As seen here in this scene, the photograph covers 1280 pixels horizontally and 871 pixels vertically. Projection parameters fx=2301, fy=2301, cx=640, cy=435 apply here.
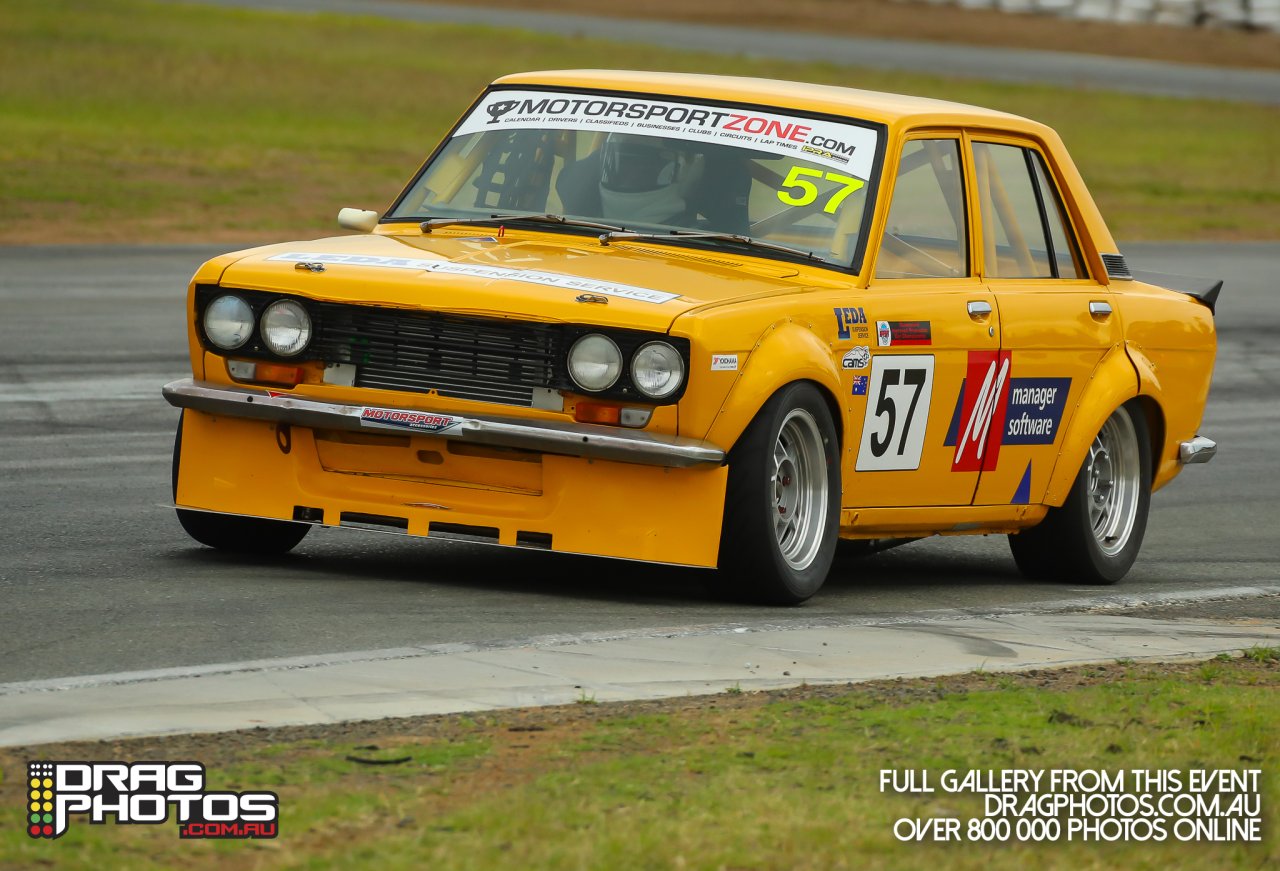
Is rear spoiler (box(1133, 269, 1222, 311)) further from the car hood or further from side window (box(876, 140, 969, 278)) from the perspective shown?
the car hood

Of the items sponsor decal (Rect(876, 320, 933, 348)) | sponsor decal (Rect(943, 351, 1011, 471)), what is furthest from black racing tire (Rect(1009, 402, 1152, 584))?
sponsor decal (Rect(876, 320, 933, 348))

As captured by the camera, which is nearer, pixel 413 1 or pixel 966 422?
pixel 966 422

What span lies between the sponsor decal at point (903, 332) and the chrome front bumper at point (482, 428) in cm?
98

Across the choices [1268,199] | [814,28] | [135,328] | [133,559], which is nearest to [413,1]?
[814,28]

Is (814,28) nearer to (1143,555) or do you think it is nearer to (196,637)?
(1143,555)

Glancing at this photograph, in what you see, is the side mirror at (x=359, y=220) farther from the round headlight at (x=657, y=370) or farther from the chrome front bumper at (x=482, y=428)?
the round headlight at (x=657, y=370)

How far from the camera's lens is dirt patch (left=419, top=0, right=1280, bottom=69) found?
52719mm

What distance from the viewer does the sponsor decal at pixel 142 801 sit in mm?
4355

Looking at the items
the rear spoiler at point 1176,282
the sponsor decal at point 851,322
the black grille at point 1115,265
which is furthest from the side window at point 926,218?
the rear spoiler at point 1176,282

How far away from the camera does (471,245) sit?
7.70 m

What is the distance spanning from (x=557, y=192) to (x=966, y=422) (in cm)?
163

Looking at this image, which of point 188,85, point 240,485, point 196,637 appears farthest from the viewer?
point 188,85

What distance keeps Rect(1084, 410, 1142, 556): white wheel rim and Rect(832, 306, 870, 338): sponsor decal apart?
1761 mm

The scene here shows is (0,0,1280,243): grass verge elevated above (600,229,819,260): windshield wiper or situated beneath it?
situated beneath
